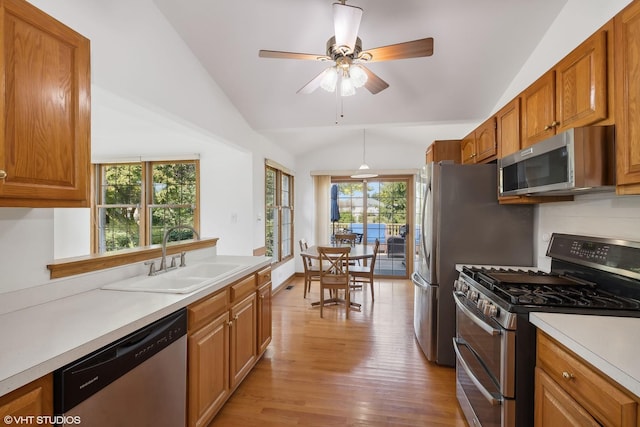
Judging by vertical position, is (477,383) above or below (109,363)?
below

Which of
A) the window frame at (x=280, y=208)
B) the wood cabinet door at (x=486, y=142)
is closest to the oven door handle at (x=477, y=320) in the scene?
the wood cabinet door at (x=486, y=142)

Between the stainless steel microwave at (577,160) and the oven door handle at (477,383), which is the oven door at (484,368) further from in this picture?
the stainless steel microwave at (577,160)

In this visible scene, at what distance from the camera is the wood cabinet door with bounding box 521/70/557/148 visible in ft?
5.41

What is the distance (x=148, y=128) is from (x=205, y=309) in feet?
10.0

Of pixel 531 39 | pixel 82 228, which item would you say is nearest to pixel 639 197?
pixel 531 39

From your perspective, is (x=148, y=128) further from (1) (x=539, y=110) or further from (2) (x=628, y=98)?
(2) (x=628, y=98)

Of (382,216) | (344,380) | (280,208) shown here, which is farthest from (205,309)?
(382,216)

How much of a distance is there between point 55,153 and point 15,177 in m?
0.19

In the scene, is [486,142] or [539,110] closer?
[539,110]

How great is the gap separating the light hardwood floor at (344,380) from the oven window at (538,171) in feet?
5.19

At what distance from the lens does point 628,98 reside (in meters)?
1.16

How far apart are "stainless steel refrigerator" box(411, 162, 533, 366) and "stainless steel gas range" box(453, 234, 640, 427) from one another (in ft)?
1.46

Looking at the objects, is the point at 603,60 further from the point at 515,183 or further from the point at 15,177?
the point at 15,177

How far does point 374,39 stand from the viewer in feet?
7.91
